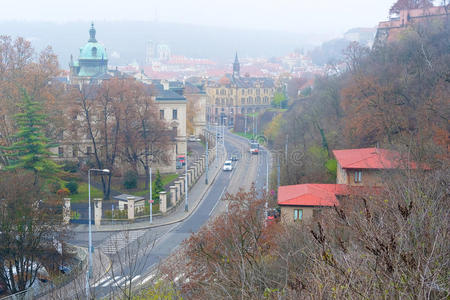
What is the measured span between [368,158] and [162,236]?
1067 centimetres

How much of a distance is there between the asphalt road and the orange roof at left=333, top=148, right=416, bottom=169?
476 centimetres

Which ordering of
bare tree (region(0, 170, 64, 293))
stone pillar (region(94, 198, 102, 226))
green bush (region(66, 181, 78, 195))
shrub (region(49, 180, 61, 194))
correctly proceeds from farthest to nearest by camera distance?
green bush (region(66, 181, 78, 195)), shrub (region(49, 180, 61, 194)), stone pillar (region(94, 198, 102, 226)), bare tree (region(0, 170, 64, 293))

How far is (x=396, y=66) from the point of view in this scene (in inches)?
1551

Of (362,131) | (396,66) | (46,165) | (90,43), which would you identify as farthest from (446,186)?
(90,43)

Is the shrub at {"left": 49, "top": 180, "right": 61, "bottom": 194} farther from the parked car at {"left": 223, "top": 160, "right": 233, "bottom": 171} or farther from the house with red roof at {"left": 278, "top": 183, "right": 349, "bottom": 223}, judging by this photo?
the parked car at {"left": 223, "top": 160, "right": 233, "bottom": 171}

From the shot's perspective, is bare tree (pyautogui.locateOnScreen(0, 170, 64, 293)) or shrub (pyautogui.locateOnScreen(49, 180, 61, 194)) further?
shrub (pyautogui.locateOnScreen(49, 180, 61, 194))

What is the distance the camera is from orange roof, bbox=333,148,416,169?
24.5 m

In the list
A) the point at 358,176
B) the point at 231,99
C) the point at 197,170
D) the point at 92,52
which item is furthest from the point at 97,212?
the point at 231,99

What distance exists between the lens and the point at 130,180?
38.1m

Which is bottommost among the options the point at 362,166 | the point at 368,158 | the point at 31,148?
the point at 362,166

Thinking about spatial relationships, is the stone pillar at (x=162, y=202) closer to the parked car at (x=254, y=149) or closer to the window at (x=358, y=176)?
the window at (x=358, y=176)

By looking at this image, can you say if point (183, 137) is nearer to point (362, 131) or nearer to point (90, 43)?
point (362, 131)

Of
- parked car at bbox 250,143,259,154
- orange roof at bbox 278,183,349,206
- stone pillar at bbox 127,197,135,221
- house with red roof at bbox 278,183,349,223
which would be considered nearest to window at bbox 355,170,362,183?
orange roof at bbox 278,183,349,206

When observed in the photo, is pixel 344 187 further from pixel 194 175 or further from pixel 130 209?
pixel 194 175
